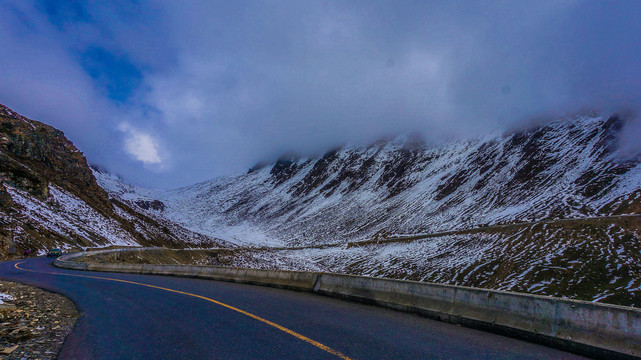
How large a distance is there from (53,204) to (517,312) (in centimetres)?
6563

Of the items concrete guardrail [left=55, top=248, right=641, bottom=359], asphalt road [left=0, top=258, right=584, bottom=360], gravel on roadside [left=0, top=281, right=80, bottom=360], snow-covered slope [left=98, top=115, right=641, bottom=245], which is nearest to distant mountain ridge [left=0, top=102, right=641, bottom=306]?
snow-covered slope [left=98, top=115, right=641, bottom=245]

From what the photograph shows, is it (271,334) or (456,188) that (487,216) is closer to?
(456,188)

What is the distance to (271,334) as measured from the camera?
6172 millimetres

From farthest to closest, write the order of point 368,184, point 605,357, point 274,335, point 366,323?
point 368,184 < point 366,323 < point 274,335 < point 605,357

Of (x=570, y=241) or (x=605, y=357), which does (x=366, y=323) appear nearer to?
(x=605, y=357)

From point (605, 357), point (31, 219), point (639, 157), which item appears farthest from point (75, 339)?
point (639, 157)

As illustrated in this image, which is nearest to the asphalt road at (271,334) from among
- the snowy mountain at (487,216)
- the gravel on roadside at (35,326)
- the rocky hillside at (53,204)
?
the gravel on roadside at (35,326)

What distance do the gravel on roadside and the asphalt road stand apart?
0.89 ft

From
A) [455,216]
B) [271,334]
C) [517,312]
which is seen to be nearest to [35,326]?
[271,334]

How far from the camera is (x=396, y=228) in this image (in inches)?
3452

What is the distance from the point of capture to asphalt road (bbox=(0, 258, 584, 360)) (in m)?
5.31

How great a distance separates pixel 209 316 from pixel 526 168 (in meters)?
95.4

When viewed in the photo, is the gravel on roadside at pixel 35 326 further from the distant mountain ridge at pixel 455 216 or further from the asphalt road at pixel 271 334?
the distant mountain ridge at pixel 455 216

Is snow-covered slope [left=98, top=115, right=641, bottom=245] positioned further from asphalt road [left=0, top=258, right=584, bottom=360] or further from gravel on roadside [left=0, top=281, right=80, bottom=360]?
gravel on roadside [left=0, top=281, right=80, bottom=360]
